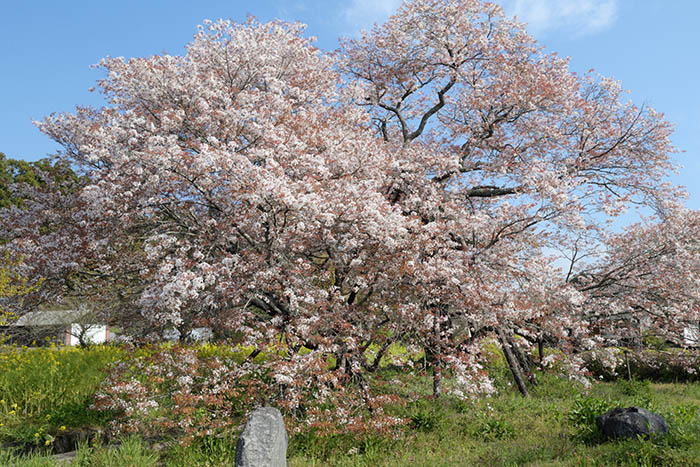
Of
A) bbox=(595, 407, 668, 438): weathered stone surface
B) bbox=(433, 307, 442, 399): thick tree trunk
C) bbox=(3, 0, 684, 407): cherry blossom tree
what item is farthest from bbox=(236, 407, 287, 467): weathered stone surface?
bbox=(595, 407, 668, 438): weathered stone surface

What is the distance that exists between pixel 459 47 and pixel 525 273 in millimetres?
7407

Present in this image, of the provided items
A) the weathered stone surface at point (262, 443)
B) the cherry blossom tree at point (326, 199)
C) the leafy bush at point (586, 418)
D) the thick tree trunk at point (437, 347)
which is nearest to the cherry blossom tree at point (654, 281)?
the cherry blossom tree at point (326, 199)

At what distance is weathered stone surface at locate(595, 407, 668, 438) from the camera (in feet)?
25.8

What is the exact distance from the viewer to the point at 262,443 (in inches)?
271

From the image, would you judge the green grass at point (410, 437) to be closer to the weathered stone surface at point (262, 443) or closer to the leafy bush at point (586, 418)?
the leafy bush at point (586, 418)

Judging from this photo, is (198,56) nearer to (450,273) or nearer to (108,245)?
(108,245)

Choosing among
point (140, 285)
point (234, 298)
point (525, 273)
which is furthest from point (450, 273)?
point (140, 285)

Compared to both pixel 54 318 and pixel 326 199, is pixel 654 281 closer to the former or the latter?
pixel 326 199

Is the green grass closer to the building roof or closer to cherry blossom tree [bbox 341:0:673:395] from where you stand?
cherry blossom tree [bbox 341:0:673:395]

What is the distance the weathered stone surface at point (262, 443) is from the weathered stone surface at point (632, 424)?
5.34 metres

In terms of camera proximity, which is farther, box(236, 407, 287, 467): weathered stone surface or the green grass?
the green grass

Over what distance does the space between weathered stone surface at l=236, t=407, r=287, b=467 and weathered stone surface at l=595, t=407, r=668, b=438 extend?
534 centimetres

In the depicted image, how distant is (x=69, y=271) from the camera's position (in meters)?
10.5

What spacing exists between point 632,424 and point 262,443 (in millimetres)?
5835
